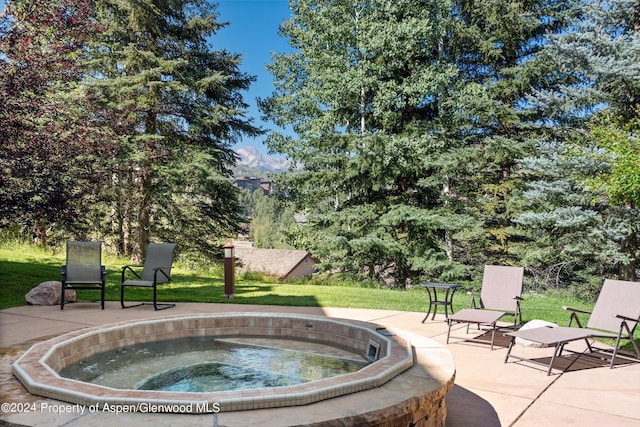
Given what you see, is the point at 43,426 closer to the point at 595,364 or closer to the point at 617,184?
the point at 595,364

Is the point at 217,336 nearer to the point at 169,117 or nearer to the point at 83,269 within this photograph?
the point at 83,269

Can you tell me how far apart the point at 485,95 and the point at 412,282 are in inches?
261

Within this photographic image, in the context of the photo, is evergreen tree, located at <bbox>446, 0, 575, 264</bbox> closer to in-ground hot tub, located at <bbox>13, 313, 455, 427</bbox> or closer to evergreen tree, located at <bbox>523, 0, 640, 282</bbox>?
evergreen tree, located at <bbox>523, 0, 640, 282</bbox>

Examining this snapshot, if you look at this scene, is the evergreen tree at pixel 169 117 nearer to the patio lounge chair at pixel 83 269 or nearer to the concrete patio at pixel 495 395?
the patio lounge chair at pixel 83 269

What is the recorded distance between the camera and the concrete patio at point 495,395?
2.31 m

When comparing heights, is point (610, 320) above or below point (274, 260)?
above

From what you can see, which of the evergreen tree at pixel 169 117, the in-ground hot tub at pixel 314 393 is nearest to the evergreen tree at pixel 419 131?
the evergreen tree at pixel 169 117

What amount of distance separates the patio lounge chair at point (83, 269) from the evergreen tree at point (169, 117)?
736 cm

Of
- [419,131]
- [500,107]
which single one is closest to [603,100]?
[500,107]

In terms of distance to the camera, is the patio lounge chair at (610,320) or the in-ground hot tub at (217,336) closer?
the in-ground hot tub at (217,336)

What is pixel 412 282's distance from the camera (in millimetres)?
15805

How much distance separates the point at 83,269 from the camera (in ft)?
23.2

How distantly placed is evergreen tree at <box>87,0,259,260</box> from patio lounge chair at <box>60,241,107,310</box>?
736cm

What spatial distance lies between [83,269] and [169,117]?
463 inches
